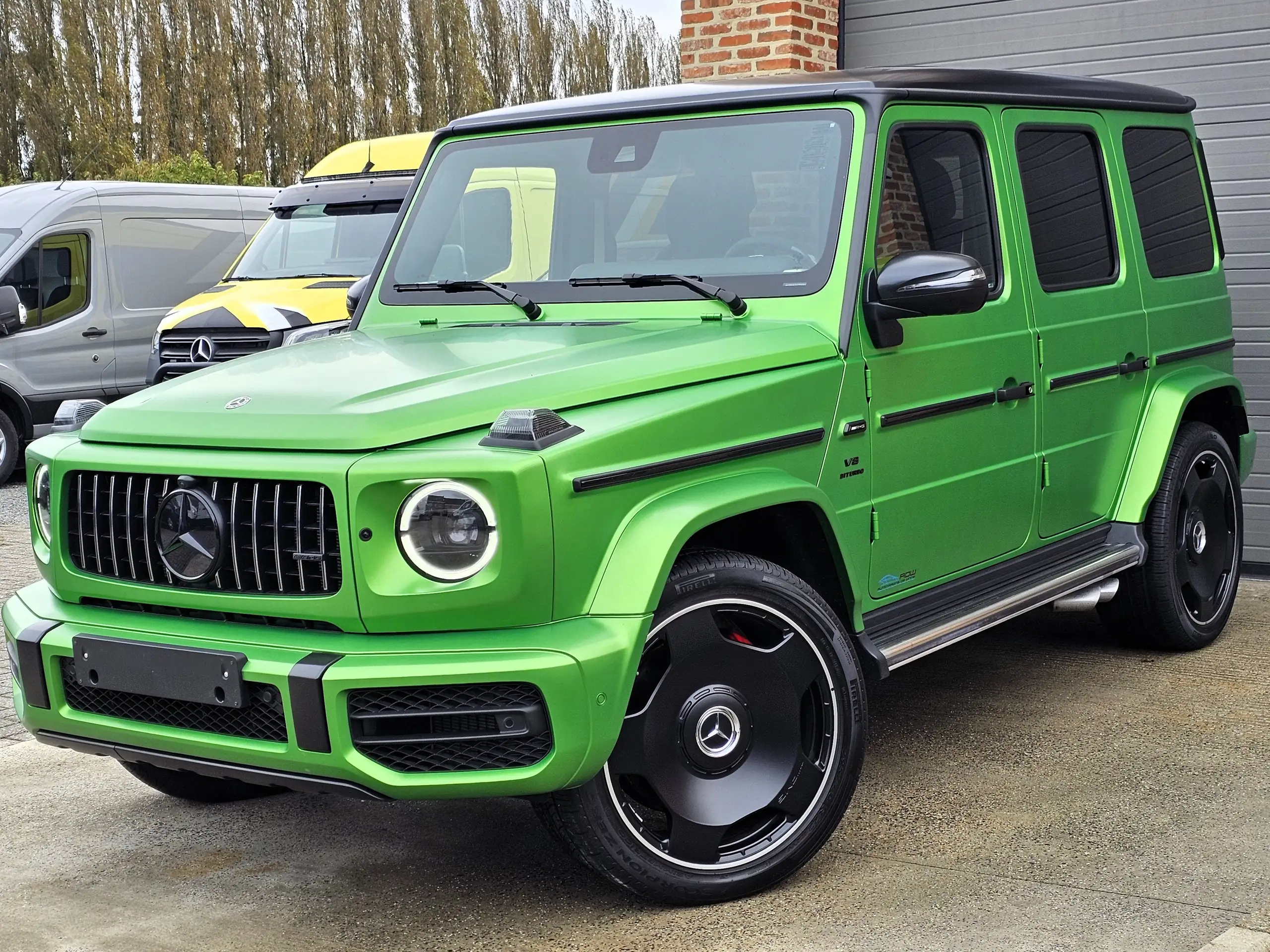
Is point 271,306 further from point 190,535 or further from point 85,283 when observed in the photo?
point 190,535

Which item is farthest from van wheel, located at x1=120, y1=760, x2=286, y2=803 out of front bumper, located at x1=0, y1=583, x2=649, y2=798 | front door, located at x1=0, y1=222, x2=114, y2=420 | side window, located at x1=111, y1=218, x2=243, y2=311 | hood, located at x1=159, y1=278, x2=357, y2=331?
side window, located at x1=111, y1=218, x2=243, y2=311

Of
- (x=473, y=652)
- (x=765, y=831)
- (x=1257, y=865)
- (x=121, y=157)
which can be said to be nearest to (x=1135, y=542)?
(x=1257, y=865)

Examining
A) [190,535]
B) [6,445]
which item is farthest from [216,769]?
[6,445]

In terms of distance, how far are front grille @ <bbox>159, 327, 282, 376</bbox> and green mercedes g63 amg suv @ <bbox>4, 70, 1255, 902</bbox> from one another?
22.4 feet

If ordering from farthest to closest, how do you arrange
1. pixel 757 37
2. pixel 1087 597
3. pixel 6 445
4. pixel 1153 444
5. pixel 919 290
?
pixel 6 445, pixel 757 37, pixel 1153 444, pixel 1087 597, pixel 919 290

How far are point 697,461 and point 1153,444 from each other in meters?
2.62

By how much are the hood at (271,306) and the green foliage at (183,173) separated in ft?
48.8

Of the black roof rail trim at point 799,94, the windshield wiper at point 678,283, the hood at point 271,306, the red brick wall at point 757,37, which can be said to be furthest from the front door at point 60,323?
the windshield wiper at point 678,283

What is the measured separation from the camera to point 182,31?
32.2m

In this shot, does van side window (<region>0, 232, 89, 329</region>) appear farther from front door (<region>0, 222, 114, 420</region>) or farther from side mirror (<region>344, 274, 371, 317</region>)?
side mirror (<region>344, 274, 371, 317</region>)

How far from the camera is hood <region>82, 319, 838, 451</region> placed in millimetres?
3463

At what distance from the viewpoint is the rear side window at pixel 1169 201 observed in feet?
19.2

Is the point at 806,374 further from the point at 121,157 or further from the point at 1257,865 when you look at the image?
the point at 121,157

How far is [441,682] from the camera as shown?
3.29 m
